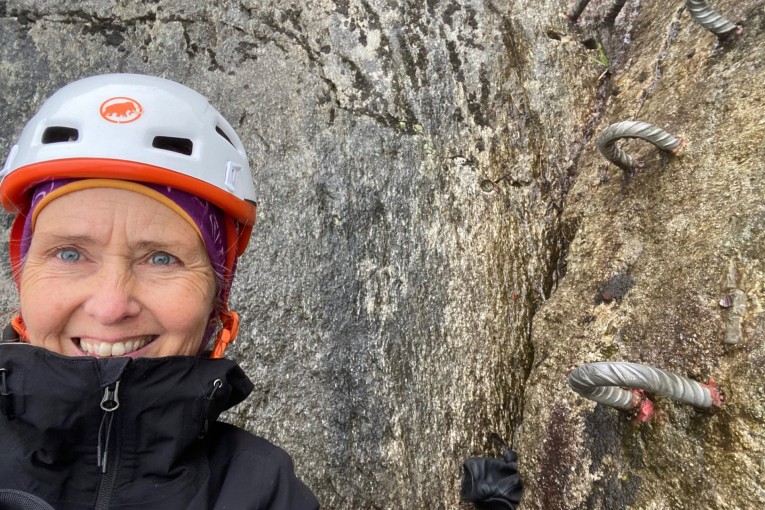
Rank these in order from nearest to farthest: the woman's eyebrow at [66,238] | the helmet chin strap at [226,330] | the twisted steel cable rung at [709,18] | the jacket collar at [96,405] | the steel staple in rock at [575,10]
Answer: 1. the jacket collar at [96,405]
2. the woman's eyebrow at [66,238]
3. the helmet chin strap at [226,330]
4. the twisted steel cable rung at [709,18]
5. the steel staple in rock at [575,10]

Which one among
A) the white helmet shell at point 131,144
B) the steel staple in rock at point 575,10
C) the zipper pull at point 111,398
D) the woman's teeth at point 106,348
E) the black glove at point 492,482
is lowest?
the black glove at point 492,482

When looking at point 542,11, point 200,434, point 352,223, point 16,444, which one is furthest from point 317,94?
point 16,444

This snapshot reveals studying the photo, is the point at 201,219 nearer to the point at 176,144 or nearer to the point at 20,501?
the point at 176,144

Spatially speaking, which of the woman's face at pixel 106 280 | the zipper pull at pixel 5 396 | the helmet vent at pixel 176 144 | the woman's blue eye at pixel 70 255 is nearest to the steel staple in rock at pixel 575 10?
the helmet vent at pixel 176 144

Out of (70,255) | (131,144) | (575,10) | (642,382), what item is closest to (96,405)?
(70,255)

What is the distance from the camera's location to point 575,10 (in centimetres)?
366

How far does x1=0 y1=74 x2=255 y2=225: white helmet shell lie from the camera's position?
6.58 feet

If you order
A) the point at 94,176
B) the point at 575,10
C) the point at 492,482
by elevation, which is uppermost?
the point at 575,10

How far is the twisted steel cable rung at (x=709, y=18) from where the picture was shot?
2.69m

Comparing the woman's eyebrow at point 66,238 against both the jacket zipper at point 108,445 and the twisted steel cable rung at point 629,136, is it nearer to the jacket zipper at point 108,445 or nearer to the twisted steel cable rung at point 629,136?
the jacket zipper at point 108,445

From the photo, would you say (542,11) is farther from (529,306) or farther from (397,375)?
(397,375)

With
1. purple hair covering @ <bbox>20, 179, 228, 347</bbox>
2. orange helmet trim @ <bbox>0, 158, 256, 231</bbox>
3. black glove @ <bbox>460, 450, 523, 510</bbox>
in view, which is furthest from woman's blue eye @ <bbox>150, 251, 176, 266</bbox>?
black glove @ <bbox>460, 450, 523, 510</bbox>

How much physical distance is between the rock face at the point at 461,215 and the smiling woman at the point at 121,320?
2.84 feet

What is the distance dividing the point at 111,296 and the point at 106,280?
6 centimetres
